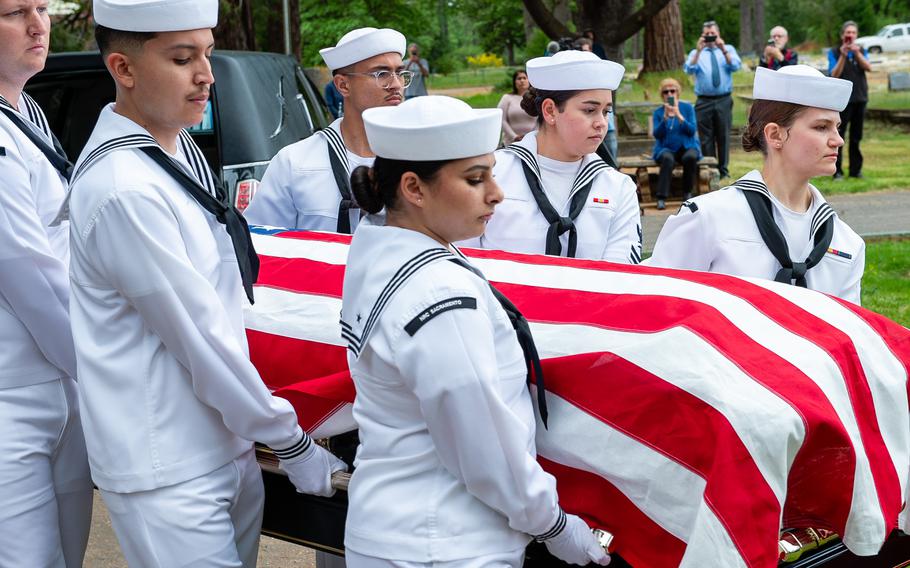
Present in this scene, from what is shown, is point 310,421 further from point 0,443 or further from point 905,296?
point 905,296

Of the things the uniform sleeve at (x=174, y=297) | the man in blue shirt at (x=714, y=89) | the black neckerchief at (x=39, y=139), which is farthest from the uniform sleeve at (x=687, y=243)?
the man in blue shirt at (x=714, y=89)

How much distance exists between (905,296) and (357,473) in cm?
589

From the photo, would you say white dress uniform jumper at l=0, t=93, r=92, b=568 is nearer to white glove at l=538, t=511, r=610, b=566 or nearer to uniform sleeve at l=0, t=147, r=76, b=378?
uniform sleeve at l=0, t=147, r=76, b=378

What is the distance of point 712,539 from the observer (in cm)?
211

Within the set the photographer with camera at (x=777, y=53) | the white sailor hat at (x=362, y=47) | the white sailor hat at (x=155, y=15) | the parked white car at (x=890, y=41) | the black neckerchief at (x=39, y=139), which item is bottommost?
the parked white car at (x=890, y=41)

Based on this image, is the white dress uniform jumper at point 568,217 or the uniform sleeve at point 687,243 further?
the white dress uniform jumper at point 568,217

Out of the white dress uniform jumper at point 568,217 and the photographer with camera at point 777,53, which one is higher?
the white dress uniform jumper at point 568,217

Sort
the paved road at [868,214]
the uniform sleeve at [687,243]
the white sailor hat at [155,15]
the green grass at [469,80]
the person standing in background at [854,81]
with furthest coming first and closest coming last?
the green grass at [469,80] < the person standing in background at [854,81] < the paved road at [868,214] < the uniform sleeve at [687,243] < the white sailor hat at [155,15]

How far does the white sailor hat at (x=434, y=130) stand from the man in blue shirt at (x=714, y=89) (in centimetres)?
1180

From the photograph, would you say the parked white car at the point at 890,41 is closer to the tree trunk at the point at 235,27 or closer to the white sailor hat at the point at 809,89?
the tree trunk at the point at 235,27

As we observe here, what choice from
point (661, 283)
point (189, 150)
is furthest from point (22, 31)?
point (661, 283)

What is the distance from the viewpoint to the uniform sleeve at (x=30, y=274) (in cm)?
262

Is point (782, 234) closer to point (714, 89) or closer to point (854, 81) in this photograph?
point (714, 89)

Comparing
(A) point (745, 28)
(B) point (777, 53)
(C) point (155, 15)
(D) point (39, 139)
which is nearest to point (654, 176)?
(B) point (777, 53)
